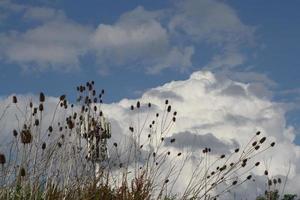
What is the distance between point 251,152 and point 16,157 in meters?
3.00

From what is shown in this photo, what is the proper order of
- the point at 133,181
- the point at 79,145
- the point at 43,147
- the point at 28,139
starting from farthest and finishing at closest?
1. the point at 133,181
2. the point at 79,145
3. the point at 43,147
4. the point at 28,139

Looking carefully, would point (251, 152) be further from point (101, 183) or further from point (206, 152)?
point (101, 183)

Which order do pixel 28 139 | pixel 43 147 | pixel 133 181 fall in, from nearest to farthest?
1. pixel 28 139
2. pixel 43 147
3. pixel 133 181

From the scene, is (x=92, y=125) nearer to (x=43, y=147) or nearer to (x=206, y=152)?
(x=206, y=152)

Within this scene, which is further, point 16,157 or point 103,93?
point 103,93

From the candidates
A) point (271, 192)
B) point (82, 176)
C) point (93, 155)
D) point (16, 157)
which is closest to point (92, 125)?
point (93, 155)

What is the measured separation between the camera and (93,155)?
7.45 m

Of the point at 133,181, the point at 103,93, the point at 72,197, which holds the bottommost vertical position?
the point at 72,197

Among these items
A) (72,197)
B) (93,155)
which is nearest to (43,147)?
(72,197)

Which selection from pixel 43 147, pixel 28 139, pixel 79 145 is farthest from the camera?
pixel 79 145

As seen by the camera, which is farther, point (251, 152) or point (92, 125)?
point (92, 125)

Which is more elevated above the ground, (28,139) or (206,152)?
(206,152)

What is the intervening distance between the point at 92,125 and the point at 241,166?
206 cm

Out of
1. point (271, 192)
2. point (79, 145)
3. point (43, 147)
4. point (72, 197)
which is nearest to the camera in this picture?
point (43, 147)
